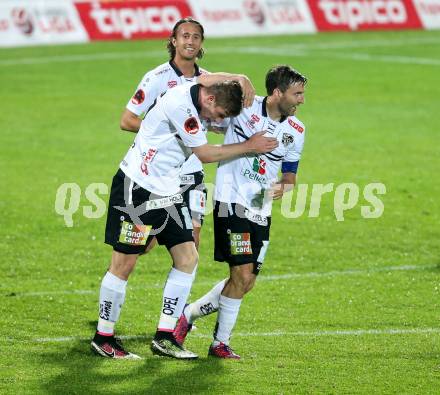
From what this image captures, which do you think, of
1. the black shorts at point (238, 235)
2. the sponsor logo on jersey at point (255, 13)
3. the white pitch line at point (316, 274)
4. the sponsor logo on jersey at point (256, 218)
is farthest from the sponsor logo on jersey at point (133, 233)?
the sponsor logo on jersey at point (255, 13)

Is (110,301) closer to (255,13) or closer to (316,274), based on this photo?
(316,274)

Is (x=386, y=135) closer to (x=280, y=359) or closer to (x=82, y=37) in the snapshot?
(x=280, y=359)

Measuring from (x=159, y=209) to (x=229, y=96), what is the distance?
1066 mm

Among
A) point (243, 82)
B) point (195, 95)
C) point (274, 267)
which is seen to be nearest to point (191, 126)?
point (195, 95)

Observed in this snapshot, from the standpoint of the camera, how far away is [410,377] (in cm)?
790

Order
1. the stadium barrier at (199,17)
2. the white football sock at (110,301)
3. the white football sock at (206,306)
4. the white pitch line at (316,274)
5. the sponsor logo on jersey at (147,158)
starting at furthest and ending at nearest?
the stadium barrier at (199,17), the white pitch line at (316,274), the white football sock at (206,306), the white football sock at (110,301), the sponsor logo on jersey at (147,158)

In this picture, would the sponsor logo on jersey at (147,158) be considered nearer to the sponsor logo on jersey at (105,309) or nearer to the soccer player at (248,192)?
the soccer player at (248,192)

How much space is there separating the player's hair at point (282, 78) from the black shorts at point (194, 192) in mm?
1301

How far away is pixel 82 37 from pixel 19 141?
13585 millimetres

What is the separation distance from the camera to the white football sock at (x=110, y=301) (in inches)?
332

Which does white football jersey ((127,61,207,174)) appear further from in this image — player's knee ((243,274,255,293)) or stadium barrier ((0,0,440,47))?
stadium barrier ((0,0,440,47))

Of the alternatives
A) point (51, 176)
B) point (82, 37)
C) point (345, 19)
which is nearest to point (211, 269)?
point (51, 176)

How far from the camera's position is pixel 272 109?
8.70 m

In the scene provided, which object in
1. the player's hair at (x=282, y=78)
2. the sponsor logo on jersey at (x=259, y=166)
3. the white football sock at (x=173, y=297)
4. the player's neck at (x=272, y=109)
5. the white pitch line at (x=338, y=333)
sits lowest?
the white pitch line at (x=338, y=333)
